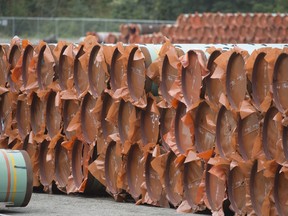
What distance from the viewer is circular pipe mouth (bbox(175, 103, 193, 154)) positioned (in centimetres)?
1220

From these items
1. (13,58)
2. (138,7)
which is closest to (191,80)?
(13,58)

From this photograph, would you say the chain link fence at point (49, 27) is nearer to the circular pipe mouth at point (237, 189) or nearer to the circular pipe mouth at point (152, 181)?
the circular pipe mouth at point (152, 181)

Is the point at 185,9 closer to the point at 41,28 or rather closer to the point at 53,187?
the point at 41,28

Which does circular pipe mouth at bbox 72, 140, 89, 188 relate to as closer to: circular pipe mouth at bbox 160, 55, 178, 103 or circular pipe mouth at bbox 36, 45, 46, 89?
circular pipe mouth at bbox 36, 45, 46, 89

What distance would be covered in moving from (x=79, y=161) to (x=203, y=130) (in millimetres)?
2432

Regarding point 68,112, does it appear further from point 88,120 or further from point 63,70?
point 63,70

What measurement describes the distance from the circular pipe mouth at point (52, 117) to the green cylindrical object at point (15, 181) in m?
2.13

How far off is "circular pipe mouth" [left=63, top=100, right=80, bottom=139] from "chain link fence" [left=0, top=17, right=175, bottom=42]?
28071 millimetres

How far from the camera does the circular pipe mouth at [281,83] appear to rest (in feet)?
35.3

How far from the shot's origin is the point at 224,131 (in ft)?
38.1

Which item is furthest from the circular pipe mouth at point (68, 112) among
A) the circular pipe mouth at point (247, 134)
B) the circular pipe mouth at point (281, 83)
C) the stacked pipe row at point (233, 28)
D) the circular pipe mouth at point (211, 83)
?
the stacked pipe row at point (233, 28)

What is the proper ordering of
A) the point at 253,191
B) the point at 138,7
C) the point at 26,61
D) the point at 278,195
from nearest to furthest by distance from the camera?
the point at 278,195
the point at 253,191
the point at 26,61
the point at 138,7

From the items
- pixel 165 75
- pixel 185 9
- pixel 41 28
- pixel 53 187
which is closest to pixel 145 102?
pixel 165 75

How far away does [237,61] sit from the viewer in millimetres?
11469
